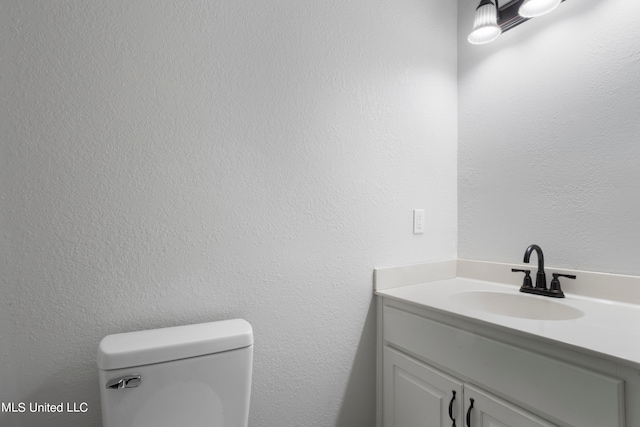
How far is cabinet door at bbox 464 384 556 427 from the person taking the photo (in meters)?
0.85

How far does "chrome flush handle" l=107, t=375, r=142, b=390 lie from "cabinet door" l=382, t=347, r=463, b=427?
36.6 inches

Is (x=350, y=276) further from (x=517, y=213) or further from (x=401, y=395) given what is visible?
(x=517, y=213)

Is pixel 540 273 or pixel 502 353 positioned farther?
pixel 540 273

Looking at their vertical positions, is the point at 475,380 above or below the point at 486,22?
below

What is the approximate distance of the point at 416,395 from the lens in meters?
1.16

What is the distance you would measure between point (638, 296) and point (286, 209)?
130 cm

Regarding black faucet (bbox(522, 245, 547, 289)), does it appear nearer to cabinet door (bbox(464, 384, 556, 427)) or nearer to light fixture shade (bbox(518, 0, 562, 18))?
cabinet door (bbox(464, 384, 556, 427))

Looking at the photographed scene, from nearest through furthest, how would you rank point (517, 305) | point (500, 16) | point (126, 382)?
point (126, 382) → point (517, 305) → point (500, 16)

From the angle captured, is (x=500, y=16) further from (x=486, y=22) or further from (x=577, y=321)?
(x=577, y=321)

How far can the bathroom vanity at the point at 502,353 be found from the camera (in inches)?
29.5

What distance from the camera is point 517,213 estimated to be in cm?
144

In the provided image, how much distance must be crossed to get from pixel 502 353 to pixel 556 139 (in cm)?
96

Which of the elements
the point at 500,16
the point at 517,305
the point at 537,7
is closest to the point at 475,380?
the point at 517,305

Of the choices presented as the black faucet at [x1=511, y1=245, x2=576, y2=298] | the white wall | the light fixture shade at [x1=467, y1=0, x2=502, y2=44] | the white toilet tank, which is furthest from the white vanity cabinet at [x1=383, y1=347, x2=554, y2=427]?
the light fixture shade at [x1=467, y1=0, x2=502, y2=44]
